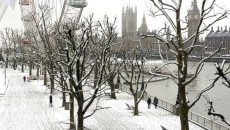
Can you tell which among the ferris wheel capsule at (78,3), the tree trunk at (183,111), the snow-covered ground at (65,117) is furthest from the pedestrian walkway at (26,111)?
the ferris wheel capsule at (78,3)

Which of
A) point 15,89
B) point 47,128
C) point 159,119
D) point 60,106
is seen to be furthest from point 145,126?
point 15,89

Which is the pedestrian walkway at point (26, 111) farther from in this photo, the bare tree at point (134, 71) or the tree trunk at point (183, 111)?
the tree trunk at point (183, 111)

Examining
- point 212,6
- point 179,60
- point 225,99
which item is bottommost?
point 225,99

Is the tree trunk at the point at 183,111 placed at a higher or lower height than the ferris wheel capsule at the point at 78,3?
lower

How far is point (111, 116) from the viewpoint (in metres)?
21.5

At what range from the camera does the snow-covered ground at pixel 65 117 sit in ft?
62.3

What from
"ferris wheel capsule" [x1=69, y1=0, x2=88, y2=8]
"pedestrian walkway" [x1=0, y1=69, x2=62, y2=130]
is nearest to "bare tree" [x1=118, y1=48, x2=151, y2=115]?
"pedestrian walkway" [x1=0, y1=69, x2=62, y2=130]

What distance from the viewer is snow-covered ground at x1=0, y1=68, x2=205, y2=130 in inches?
748

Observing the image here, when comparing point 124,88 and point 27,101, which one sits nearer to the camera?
point 27,101

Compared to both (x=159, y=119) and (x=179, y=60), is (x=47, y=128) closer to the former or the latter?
(x=159, y=119)

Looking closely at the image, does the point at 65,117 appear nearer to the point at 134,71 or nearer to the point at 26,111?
the point at 26,111

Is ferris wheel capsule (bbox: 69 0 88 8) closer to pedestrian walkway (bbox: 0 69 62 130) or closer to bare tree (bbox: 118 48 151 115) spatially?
bare tree (bbox: 118 48 151 115)

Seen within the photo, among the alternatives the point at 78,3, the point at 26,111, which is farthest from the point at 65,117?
the point at 78,3

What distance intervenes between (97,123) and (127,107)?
5445 mm
